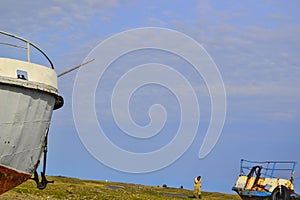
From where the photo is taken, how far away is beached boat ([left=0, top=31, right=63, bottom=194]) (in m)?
14.9

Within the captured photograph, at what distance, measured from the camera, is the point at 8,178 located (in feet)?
52.2

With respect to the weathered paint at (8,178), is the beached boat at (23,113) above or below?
above

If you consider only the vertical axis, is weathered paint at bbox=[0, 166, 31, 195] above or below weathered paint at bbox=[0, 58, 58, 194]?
below

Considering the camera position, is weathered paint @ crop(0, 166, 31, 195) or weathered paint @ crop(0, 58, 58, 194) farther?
weathered paint @ crop(0, 166, 31, 195)

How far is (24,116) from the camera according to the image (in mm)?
15539

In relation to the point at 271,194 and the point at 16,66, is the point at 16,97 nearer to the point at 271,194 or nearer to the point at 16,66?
the point at 16,66

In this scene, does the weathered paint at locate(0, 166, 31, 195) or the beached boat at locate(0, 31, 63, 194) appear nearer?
the beached boat at locate(0, 31, 63, 194)

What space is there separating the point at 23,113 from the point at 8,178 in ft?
6.45

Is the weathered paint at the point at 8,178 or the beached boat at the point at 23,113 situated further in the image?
the weathered paint at the point at 8,178

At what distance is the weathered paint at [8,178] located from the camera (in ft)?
51.1

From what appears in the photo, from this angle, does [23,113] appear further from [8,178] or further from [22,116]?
[8,178]

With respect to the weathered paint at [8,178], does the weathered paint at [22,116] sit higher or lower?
higher

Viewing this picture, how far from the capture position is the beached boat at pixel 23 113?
49.0ft

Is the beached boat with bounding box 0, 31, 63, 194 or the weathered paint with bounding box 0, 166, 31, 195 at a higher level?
the beached boat with bounding box 0, 31, 63, 194
